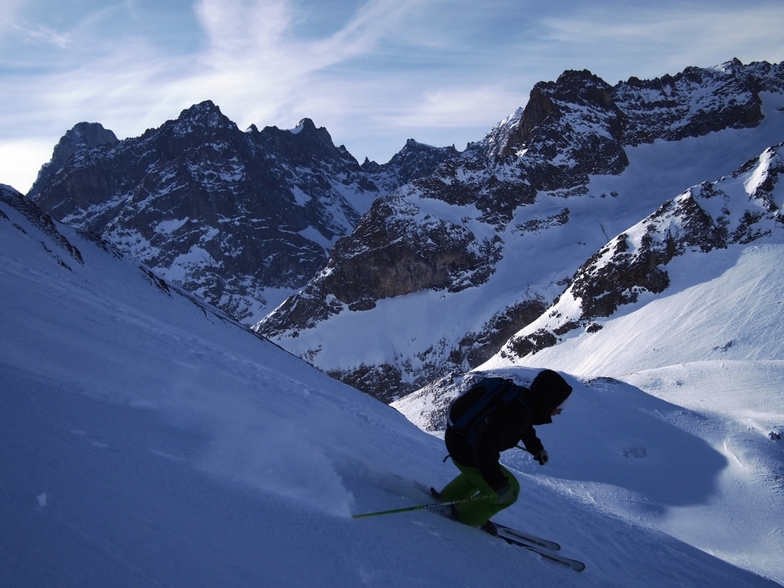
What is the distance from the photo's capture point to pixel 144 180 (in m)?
186

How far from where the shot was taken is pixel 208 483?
437cm

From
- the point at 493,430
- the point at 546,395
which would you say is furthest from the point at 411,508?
the point at 546,395

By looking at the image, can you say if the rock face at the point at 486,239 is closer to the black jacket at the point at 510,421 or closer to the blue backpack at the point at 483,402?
the black jacket at the point at 510,421

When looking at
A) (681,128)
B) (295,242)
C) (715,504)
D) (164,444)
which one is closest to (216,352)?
(164,444)

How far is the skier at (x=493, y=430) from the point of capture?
5.10m

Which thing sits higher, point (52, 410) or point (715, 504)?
point (52, 410)

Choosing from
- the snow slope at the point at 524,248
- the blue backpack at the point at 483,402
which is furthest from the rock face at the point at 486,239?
the blue backpack at the point at 483,402

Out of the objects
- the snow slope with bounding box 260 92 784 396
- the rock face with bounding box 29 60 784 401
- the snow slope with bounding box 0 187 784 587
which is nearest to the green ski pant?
the snow slope with bounding box 0 187 784 587

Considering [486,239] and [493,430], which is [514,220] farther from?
[493,430]

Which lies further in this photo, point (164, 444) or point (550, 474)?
point (550, 474)

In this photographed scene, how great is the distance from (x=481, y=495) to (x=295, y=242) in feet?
613

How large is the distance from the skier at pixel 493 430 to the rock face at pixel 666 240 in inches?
2196

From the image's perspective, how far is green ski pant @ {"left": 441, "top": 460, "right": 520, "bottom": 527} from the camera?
17.7 ft

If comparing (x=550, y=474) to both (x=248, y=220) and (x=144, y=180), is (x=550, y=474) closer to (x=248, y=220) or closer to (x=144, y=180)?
(x=248, y=220)
